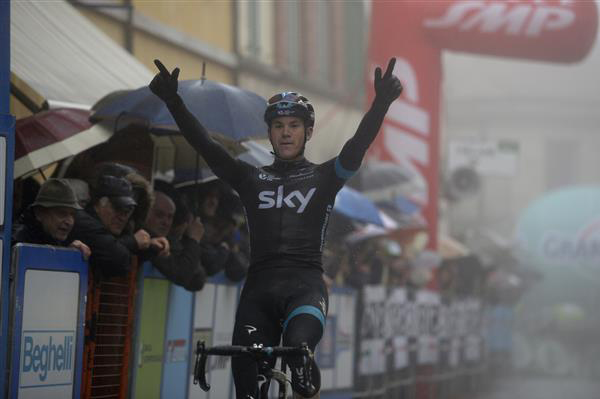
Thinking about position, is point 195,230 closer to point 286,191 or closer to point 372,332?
point 286,191

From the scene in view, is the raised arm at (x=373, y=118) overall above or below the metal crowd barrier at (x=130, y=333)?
above

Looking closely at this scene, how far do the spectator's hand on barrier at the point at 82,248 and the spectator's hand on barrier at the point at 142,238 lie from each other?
62cm

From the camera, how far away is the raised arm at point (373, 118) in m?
6.42

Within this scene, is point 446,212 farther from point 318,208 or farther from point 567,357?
point 318,208

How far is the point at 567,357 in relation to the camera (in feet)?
101

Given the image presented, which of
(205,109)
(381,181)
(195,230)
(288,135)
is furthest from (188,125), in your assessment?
(381,181)

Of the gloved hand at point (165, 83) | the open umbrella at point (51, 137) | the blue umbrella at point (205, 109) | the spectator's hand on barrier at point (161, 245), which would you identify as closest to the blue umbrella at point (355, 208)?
the blue umbrella at point (205, 109)

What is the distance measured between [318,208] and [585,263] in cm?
3278

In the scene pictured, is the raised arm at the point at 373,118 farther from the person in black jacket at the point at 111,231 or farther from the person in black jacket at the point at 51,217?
the person in black jacket at the point at 111,231

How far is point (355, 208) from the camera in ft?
45.6

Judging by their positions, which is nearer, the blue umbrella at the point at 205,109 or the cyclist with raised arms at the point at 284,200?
the cyclist with raised arms at the point at 284,200

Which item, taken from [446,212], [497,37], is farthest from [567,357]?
[446,212]

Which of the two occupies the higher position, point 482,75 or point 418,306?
point 482,75

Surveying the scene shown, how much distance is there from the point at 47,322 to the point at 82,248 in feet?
1.79
